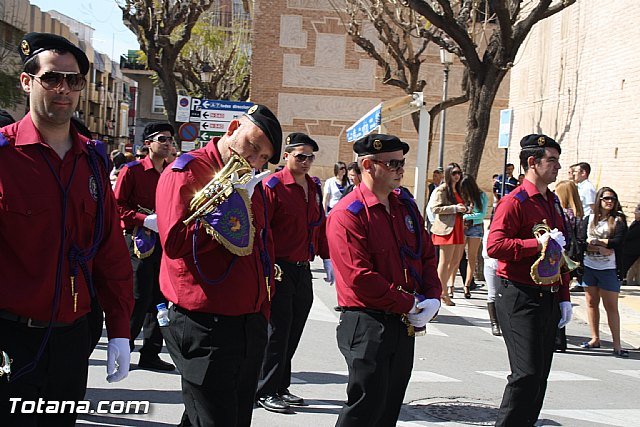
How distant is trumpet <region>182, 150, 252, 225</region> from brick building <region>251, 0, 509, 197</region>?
31.2 metres

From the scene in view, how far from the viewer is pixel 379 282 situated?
4.88 m

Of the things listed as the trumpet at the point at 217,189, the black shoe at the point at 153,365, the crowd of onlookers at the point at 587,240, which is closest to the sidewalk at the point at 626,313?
the crowd of onlookers at the point at 587,240

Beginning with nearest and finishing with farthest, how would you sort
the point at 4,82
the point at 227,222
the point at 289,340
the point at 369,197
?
1. the point at 227,222
2. the point at 369,197
3. the point at 289,340
4. the point at 4,82

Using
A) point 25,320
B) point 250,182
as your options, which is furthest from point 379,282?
point 25,320

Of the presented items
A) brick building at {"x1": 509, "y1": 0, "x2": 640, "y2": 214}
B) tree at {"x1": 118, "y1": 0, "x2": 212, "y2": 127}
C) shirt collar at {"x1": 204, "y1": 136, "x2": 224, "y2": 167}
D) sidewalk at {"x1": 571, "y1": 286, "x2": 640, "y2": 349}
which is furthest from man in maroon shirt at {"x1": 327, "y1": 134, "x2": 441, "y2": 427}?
tree at {"x1": 118, "y1": 0, "x2": 212, "y2": 127}

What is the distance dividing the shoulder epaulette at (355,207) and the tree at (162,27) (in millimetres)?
19846

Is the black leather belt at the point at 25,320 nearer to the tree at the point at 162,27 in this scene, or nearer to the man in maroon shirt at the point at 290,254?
the man in maroon shirt at the point at 290,254

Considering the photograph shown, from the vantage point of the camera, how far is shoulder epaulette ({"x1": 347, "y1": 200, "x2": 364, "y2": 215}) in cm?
508

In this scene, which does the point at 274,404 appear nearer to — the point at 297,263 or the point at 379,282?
the point at 297,263

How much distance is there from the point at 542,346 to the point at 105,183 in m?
3.33

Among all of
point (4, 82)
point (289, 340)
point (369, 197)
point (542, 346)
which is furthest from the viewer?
point (4, 82)

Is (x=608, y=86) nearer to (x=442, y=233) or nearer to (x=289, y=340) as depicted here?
(x=442, y=233)

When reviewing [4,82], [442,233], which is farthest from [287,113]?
[442,233]

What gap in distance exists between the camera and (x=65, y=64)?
3680mm
